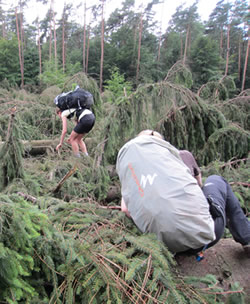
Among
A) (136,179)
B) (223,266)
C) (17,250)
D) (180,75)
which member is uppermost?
(180,75)

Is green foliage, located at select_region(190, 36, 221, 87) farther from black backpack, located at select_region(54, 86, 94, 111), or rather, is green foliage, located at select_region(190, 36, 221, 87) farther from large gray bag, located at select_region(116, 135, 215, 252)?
large gray bag, located at select_region(116, 135, 215, 252)

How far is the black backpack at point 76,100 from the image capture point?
5.24 m

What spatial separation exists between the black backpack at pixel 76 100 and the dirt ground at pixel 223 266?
3840mm

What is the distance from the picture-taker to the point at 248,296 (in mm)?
1941

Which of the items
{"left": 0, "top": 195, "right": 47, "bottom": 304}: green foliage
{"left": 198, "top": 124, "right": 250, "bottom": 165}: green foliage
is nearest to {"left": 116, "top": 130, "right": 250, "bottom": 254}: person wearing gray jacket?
{"left": 0, "top": 195, "right": 47, "bottom": 304}: green foliage

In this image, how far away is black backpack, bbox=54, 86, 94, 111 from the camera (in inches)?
206

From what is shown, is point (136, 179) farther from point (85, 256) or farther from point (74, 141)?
point (74, 141)

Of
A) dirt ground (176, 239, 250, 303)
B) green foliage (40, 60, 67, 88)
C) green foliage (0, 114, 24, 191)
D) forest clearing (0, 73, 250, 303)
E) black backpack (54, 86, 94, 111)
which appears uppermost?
green foliage (40, 60, 67, 88)

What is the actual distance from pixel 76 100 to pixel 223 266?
408 centimetres

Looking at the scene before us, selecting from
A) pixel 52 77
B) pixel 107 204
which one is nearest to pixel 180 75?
pixel 107 204

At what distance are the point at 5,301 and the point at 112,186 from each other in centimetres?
322

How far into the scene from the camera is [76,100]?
5258 mm

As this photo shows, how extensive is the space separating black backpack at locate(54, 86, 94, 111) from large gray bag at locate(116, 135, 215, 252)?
355cm

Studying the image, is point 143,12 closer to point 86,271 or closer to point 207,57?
point 207,57
